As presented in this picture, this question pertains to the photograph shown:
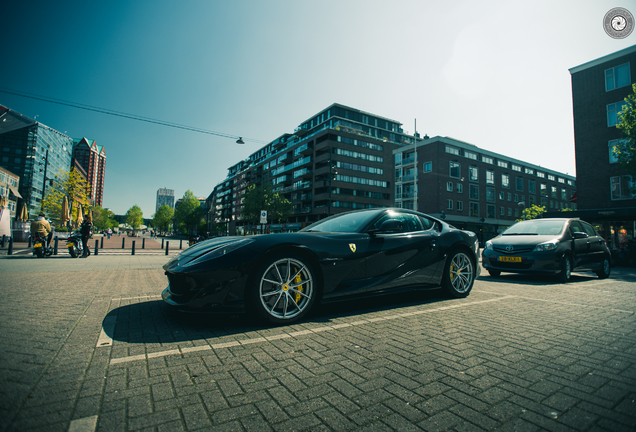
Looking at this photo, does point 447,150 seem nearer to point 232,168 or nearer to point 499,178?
point 499,178

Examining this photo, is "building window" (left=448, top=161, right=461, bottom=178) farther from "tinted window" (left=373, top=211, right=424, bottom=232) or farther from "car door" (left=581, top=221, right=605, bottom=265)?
"tinted window" (left=373, top=211, right=424, bottom=232)

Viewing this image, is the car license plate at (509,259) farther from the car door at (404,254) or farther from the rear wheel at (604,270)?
the car door at (404,254)

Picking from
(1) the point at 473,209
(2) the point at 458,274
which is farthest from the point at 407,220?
(1) the point at 473,209

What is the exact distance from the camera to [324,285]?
3.44 metres

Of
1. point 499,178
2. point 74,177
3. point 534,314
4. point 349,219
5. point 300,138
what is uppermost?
point 300,138

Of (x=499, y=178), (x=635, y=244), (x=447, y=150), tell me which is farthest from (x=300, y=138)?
(x=635, y=244)

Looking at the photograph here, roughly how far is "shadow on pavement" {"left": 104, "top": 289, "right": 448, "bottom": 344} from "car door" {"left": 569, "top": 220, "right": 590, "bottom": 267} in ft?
18.4

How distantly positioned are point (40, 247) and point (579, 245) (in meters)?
17.6

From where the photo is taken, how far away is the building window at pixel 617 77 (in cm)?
2412

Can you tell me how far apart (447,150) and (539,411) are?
179 feet

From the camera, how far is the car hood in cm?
709

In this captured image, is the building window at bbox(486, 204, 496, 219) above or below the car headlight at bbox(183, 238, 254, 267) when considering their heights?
above

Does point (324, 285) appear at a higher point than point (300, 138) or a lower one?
lower
